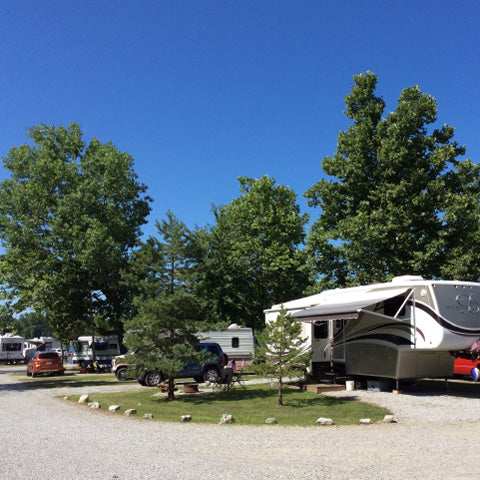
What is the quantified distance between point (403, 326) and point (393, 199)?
935 centimetres

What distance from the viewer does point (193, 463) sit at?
6.95 meters

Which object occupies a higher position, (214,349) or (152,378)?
(214,349)

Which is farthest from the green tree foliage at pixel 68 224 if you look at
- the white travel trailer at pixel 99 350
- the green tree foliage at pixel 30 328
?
the green tree foliage at pixel 30 328

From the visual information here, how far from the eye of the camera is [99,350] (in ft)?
112

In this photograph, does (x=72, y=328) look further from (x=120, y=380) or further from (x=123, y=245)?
(x=120, y=380)

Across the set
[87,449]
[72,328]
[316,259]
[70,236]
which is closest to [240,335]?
[316,259]

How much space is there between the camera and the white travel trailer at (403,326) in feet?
45.4

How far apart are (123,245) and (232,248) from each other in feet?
26.4

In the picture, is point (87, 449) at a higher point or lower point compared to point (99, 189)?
lower

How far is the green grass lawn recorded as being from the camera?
1102 cm

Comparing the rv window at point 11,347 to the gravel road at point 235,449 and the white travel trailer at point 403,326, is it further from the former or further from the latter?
the white travel trailer at point 403,326

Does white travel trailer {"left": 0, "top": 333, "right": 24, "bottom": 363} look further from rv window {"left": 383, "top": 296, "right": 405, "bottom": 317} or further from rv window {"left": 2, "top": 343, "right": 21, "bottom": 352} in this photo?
rv window {"left": 383, "top": 296, "right": 405, "bottom": 317}

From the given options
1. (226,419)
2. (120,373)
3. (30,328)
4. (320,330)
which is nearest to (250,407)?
(226,419)

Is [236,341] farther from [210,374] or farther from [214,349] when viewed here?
[210,374]
